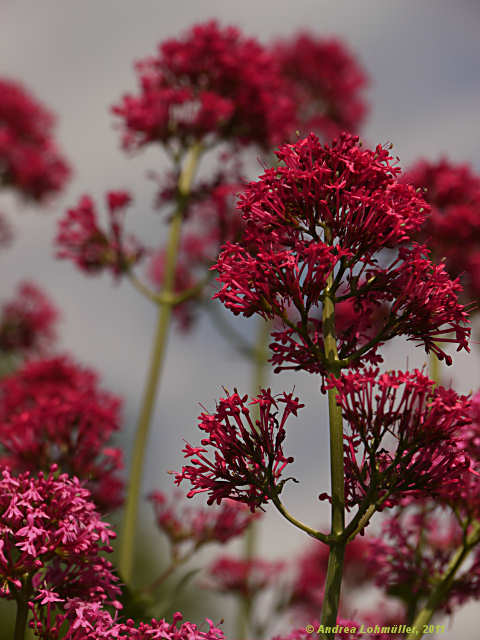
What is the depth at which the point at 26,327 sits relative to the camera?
8492mm

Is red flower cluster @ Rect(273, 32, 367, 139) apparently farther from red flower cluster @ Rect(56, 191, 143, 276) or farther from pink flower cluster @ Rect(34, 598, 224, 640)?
pink flower cluster @ Rect(34, 598, 224, 640)

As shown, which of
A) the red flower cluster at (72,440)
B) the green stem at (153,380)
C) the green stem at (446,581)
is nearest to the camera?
the green stem at (446,581)

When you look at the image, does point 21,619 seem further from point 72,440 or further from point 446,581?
point 72,440

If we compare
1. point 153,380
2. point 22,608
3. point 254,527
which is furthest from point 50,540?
point 254,527

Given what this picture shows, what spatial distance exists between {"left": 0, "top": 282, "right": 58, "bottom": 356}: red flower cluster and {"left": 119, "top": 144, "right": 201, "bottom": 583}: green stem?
3.80 m

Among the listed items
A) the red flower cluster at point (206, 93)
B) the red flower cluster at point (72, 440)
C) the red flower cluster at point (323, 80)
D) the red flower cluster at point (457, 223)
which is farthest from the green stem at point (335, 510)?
the red flower cluster at point (323, 80)

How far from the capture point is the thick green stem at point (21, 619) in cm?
224

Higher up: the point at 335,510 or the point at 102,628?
the point at 335,510

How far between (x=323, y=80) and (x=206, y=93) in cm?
350

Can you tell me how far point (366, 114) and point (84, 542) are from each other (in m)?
6.89

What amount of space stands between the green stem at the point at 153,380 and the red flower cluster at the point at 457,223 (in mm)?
1495

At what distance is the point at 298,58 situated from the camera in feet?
27.9

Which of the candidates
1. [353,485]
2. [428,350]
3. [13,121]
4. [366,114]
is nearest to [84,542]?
[353,485]

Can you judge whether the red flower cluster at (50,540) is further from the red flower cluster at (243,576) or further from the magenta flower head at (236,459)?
the red flower cluster at (243,576)
